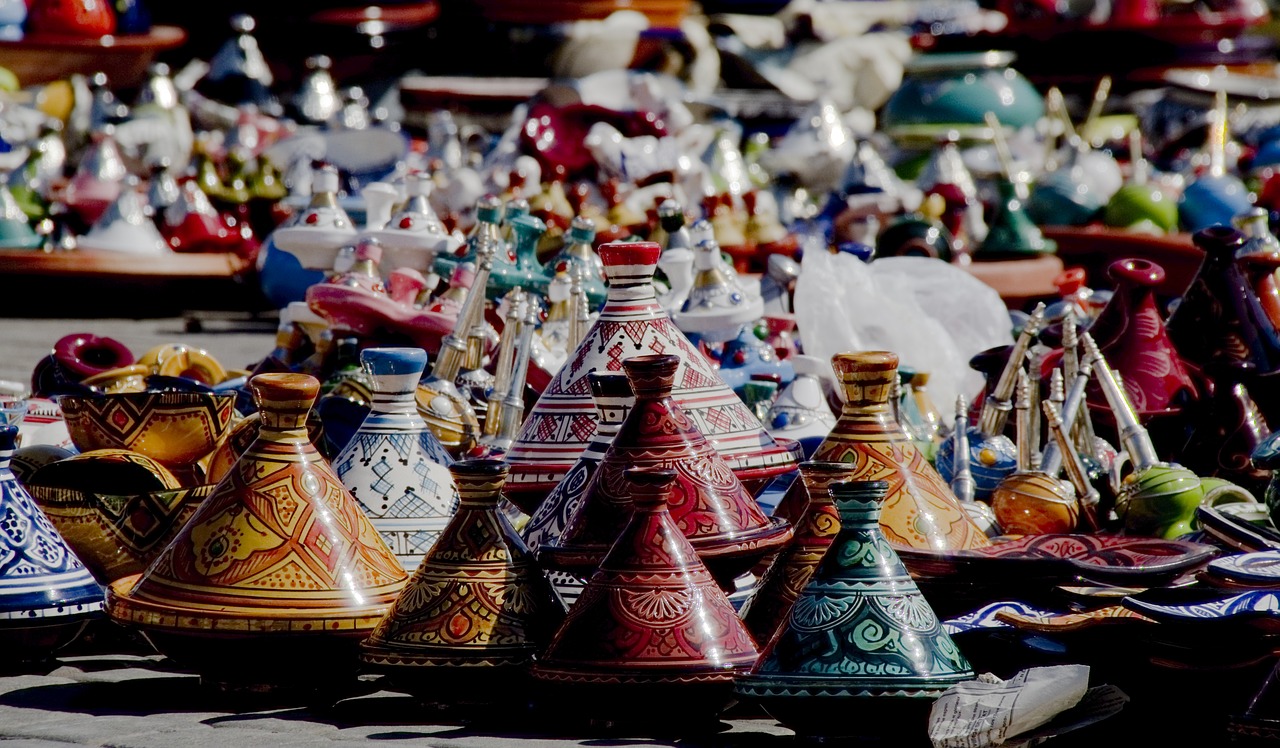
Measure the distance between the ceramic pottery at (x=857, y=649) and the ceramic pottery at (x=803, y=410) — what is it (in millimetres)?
1211

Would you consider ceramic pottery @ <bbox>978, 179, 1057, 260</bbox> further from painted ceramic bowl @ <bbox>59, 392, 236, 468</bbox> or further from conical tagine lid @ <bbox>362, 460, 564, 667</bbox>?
conical tagine lid @ <bbox>362, 460, 564, 667</bbox>

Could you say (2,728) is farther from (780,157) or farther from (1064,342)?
(780,157)

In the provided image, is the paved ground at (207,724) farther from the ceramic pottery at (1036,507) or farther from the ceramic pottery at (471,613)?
the ceramic pottery at (1036,507)

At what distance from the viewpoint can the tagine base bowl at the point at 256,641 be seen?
2.93 metres

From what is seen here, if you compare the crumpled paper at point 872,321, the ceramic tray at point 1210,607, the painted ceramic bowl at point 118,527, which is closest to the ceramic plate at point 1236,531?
the ceramic tray at point 1210,607

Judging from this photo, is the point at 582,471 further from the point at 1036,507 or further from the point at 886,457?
the point at 1036,507

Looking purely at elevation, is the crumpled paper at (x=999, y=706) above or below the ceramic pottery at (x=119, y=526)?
above

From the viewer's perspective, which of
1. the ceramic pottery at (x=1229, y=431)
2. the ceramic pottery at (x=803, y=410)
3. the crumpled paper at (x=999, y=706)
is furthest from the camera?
the ceramic pottery at (x=1229, y=431)

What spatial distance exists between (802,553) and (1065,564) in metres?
0.44

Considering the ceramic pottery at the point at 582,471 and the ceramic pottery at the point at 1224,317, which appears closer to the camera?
the ceramic pottery at the point at 582,471

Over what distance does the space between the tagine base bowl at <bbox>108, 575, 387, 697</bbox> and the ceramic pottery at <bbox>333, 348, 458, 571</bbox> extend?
0.30 meters

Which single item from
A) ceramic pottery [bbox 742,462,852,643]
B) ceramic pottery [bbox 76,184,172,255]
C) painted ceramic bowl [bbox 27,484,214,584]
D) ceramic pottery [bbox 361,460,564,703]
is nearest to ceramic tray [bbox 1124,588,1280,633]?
ceramic pottery [bbox 742,462,852,643]

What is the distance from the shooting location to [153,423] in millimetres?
3781

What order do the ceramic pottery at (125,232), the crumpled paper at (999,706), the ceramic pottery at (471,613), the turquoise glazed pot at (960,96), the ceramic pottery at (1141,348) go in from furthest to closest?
the turquoise glazed pot at (960,96) < the ceramic pottery at (125,232) < the ceramic pottery at (1141,348) < the ceramic pottery at (471,613) < the crumpled paper at (999,706)
